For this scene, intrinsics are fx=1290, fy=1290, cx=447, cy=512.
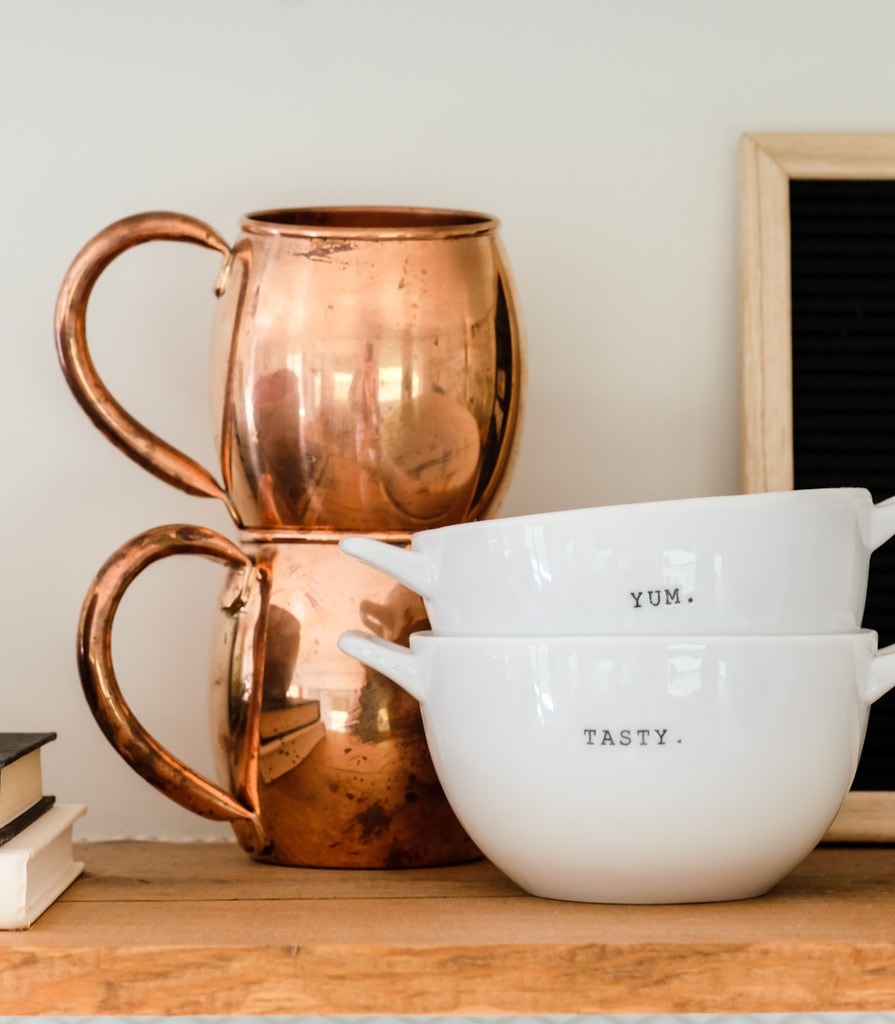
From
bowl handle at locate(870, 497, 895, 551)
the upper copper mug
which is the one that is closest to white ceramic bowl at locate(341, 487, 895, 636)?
bowl handle at locate(870, 497, 895, 551)

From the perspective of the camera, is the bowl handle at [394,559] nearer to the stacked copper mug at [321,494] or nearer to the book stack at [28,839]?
the stacked copper mug at [321,494]

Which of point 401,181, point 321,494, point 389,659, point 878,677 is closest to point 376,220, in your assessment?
point 401,181

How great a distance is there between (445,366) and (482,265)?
0.07 m

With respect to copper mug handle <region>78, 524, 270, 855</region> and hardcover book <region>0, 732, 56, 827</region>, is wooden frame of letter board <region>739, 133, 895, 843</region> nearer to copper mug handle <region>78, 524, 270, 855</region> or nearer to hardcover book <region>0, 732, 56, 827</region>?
copper mug handle <region>78, 524, 270, 855</region>

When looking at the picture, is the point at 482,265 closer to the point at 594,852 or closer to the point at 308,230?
the point at 308,230

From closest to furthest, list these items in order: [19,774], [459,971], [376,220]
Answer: [459,971]
[19,774]
[376,220]

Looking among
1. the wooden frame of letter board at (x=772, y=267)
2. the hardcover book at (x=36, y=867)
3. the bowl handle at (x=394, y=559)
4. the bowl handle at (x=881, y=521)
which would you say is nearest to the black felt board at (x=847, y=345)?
the wooden frame of letter board at (x=772, y=267)

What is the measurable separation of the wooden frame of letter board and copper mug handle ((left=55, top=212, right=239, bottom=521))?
0.33 meters

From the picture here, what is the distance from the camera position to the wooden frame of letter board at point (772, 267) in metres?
0.81

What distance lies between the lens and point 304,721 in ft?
2.28

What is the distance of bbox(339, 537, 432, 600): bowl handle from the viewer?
0.63 m

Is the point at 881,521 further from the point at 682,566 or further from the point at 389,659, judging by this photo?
the point at 389,659

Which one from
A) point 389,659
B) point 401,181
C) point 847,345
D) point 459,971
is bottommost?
point 459,971

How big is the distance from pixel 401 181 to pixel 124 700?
0.39m
